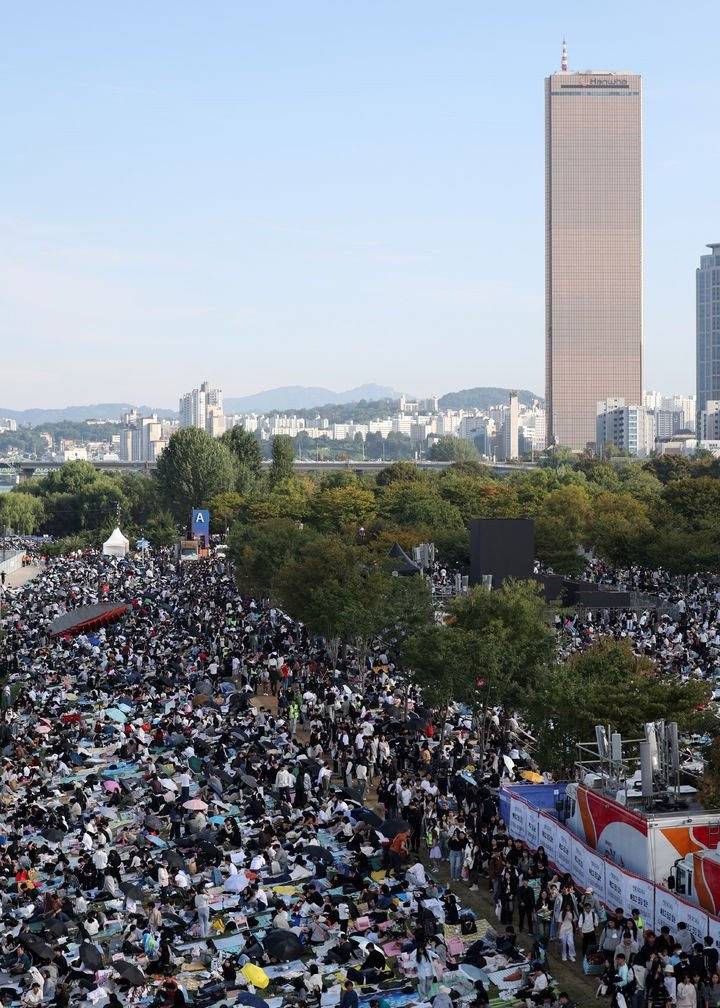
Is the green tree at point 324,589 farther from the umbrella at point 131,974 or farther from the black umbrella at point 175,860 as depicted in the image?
the umbrella at point 131,974

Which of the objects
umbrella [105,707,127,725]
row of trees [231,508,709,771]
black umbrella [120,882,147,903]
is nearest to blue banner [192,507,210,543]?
row of trees [231,508,709,771]

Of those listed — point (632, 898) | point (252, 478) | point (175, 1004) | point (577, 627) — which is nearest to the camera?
point (175, 1004)

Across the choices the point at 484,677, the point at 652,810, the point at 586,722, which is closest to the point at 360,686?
the point at 484,677

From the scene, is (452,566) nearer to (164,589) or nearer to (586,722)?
(164,589)

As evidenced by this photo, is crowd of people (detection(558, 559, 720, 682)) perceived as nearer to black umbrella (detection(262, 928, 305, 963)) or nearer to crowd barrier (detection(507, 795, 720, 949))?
crowd barrier (detection(507, 795, 720, 949))

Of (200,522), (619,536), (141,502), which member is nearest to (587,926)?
(619,536)

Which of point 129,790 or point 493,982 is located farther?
point 129,790

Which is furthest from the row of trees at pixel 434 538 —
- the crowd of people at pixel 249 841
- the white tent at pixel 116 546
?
the white tent at pixel 116 546
